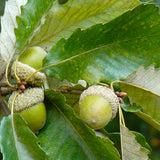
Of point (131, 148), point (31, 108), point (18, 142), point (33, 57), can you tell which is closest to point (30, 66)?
point (33, 57)

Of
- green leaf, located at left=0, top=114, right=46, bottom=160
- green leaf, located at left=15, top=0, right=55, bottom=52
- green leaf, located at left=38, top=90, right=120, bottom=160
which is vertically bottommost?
green leaf, located at left=38, top=90, right=120, bottom=160

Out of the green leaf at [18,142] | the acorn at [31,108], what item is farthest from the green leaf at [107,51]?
the green leaf at [18,142]

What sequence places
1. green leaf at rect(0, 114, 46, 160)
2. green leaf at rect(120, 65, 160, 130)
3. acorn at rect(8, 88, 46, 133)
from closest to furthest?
green leaf at rect(0, 114, 46, 160) < acorn at rect(8, 88, 46, 133) < green leaf at rect(120, 65, 160, 130)

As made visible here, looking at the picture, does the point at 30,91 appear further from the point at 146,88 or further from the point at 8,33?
the point at 146,88

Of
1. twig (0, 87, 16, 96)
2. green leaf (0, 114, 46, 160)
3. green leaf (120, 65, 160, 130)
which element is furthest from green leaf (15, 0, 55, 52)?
green leaf (120, 65, 160, 130)

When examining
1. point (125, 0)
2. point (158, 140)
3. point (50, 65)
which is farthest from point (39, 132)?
point (158, 140)

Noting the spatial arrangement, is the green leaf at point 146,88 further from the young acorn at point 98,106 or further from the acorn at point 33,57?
the acorn at point 33,57

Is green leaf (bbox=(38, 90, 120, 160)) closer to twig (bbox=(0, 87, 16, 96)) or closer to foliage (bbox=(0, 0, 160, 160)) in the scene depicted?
foliage (bbox=(0, 0, 160, 160))

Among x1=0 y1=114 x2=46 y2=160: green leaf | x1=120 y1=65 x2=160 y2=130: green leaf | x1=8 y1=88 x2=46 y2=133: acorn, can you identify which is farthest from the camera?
x1=120 y1=65 x2=160 y2=130: green leaf
